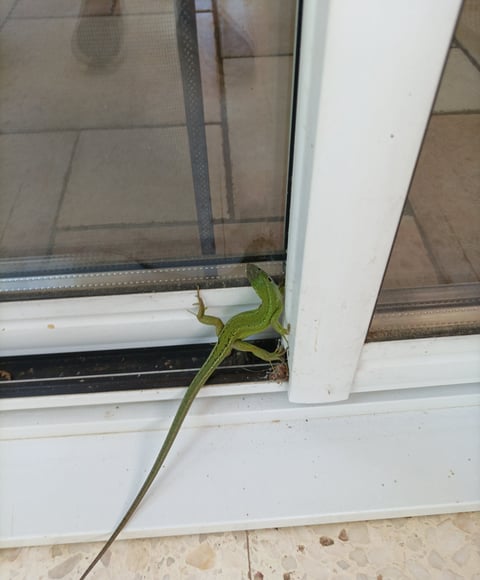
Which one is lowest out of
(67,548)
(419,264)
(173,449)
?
(67,548)

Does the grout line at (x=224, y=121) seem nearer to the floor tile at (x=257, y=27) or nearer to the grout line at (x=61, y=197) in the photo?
the floor tile at (x=257, y=27)

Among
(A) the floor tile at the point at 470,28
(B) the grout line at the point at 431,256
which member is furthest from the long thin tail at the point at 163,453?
(A) the floor tile at the point at 470,28

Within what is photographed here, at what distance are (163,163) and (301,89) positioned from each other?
302mm

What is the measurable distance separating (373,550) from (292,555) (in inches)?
5.9

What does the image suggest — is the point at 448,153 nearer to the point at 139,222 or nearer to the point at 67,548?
the point at 139,222

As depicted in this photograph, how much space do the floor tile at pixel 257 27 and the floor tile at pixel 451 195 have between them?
23 cm

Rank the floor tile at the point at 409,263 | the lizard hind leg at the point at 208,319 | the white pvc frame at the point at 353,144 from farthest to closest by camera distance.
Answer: the lizard hind leg at the point at 208,319
the floor tile at the point at 409,263
the white pvc frame at the point at 353,144

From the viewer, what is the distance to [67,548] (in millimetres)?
966

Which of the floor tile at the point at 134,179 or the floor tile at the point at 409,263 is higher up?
the floor tile at the point at 134,179

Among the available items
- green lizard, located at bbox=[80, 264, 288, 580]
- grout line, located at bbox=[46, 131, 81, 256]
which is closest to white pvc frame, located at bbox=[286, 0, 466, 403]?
green lizard, located at bbox=[80, 264, 288, 580]

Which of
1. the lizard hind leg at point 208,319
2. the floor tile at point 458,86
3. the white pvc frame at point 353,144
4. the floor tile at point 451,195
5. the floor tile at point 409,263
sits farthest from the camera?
the lizard hind leg at point 208,319

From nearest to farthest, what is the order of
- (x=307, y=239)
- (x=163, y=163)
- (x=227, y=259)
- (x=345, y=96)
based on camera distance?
1. (x=345, y=96)
2. (x=307, y=239)
3. (x=163, y=163)
4. (x=227, y=259)

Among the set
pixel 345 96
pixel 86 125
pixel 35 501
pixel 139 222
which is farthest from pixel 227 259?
pixel 35 501

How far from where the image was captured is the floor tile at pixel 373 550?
93 centimetres
